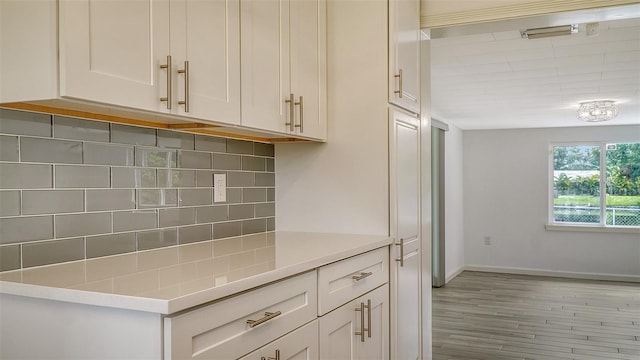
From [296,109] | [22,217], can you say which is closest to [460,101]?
[296,109]

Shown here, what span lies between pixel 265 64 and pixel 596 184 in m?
7.08

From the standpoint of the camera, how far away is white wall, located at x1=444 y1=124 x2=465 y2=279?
23.1 feet

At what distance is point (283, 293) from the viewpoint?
58.1 inches

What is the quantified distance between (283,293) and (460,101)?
436 centimetres

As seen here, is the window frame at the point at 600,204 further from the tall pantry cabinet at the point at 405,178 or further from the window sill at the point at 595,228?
the tall pantry cabinet at the point at 405,178

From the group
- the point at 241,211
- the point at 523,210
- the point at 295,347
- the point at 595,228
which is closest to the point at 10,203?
the point at 295,347

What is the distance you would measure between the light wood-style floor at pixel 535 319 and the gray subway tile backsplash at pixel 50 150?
302 centimetres

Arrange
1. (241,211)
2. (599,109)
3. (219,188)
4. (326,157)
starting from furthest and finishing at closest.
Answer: (599,109), (326,157), (241,211), (219,188)

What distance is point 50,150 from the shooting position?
1.49 m

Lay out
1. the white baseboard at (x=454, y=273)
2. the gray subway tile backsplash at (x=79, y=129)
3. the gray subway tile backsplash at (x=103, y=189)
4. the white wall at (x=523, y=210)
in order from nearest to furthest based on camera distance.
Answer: the gray subway tile backsplash at (x=103, y=189), the gray subway tile backsplash at (x=79, y=129), the white baseboard at (x=454, y=273), the white wall at (x=523, y=210)

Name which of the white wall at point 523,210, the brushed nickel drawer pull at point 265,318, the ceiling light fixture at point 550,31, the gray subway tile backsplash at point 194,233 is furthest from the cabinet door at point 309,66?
the white wall at point 523,210

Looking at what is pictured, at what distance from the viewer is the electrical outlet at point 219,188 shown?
86.4 inches

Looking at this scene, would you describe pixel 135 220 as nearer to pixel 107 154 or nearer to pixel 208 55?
pixel 107 154

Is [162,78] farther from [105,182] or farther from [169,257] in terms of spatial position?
[169,257]
